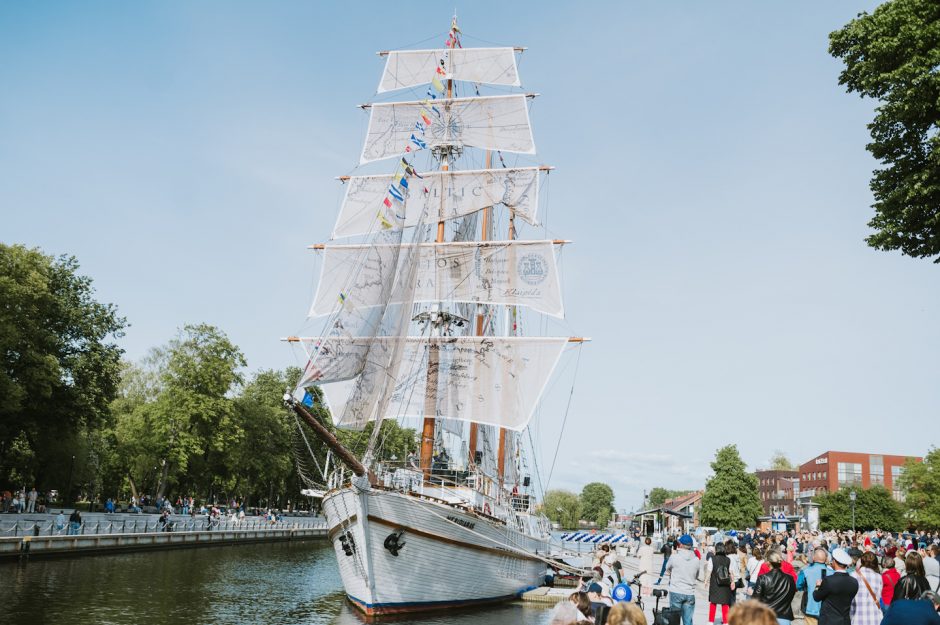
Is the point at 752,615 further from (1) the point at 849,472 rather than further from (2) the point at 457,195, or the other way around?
(1) the point at 849,472

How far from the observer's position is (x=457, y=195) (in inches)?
1724

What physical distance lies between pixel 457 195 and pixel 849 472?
94316mm

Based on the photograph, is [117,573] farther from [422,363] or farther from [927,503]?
[927,503]

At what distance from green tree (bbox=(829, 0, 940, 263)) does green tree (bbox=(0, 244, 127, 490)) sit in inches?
1398

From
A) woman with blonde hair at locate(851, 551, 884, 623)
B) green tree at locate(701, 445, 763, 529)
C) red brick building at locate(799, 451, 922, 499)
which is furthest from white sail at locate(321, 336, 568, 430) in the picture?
red brick building at locate(799, 451, 922, 499)

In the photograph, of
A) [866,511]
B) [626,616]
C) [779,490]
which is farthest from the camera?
[779,490]

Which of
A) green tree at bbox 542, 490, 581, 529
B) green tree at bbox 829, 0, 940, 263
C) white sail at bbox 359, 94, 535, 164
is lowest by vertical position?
green tree at bbox 542, 490, 581, 529

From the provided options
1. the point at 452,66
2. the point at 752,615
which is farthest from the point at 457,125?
the point at 752,615

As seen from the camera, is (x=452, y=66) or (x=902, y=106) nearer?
(x=902, y=106)

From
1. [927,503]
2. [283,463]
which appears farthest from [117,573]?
[927,503]

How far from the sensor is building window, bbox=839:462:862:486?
110 meters

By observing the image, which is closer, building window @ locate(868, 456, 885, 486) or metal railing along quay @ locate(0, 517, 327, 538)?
metal railing along quay @ locate(0, 517, 327, 538)

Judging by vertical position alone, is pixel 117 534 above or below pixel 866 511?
above

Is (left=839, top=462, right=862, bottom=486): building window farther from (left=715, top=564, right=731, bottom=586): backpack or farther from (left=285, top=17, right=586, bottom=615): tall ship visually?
(left=715, top=564, right=731, bottom=586): backpack
